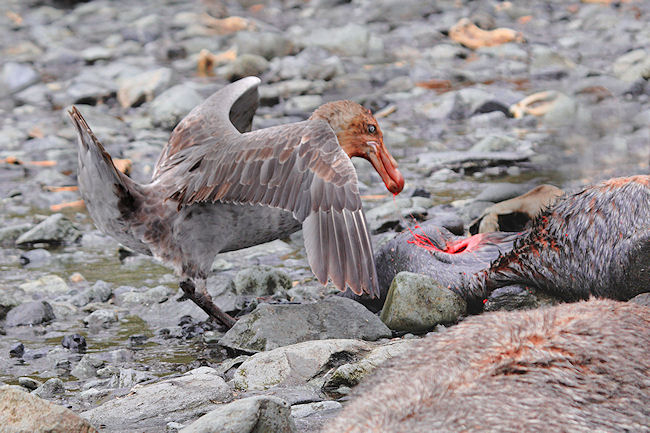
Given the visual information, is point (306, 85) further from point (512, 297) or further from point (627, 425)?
point (627, 425)

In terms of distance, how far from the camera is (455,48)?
14.7 m

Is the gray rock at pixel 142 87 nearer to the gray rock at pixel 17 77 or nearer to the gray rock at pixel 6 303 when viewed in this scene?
the gray rock at pixel 17 77

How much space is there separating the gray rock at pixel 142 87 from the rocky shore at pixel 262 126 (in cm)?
4

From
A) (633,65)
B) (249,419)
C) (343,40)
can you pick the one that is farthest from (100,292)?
(343,40)

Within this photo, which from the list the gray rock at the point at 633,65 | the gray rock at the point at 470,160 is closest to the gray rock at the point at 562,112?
the gray rock at the point at 470,160

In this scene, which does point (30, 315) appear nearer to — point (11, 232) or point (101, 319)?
point (101, 319)

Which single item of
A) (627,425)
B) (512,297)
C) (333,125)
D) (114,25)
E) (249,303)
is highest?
(627,425)

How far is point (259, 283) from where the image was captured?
6.08 meters

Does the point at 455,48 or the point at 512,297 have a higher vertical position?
the point at 512,297

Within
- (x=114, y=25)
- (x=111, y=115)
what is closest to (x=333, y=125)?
(x=111, y=115)

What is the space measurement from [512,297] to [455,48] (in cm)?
1045

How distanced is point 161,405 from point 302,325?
3.95 ft

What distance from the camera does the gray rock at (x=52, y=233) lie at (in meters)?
7.57

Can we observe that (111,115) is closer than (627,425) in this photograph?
No
